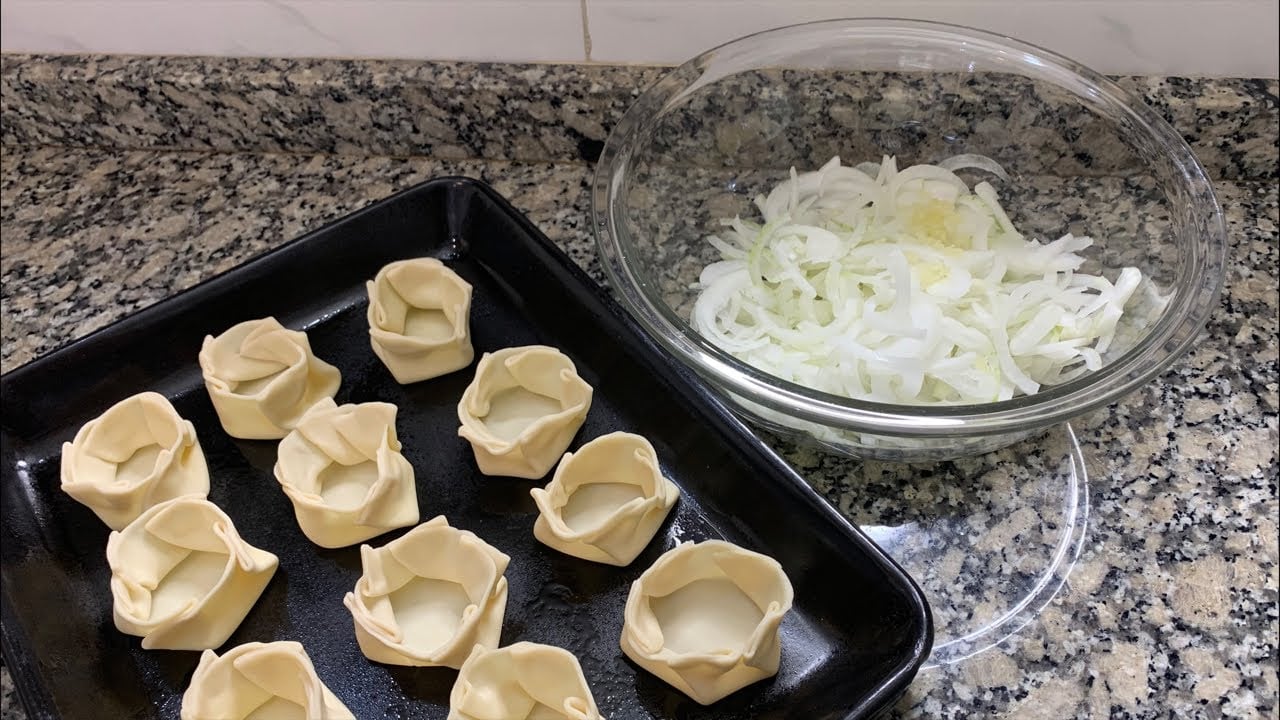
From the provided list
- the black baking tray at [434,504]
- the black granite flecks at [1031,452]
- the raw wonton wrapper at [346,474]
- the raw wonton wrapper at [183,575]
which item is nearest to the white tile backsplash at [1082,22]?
the black granite flecks at [1031,452]

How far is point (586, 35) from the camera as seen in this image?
118cm

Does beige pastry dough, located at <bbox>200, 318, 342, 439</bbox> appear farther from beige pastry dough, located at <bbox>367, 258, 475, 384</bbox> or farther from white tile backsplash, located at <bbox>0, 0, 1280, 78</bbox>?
white tile backsplash, located at <bbox>0, 0, 1280, 78</bbox>

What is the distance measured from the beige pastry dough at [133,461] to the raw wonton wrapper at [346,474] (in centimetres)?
9

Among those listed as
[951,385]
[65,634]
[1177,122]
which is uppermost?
[1177,122]

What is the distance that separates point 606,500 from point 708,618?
151 mm

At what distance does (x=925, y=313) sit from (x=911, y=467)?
0.16 metres

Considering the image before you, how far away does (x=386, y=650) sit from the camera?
819 mm

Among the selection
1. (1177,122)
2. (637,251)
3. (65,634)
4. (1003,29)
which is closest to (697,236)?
(637,251)

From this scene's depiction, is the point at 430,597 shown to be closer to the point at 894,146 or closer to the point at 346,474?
the point at 346,474

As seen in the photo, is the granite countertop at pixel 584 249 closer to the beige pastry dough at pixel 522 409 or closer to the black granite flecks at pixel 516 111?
the black granite flecks at pixel 516 111

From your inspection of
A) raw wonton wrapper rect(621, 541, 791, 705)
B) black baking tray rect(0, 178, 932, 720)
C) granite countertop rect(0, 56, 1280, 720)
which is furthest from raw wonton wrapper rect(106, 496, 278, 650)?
raw wonton wrapper rect(621, 541, 791, 705)

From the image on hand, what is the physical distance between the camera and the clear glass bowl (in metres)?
0.92

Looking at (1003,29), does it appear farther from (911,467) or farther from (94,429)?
(94,429)

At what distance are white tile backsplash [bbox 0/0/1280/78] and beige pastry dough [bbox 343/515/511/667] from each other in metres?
0.62
